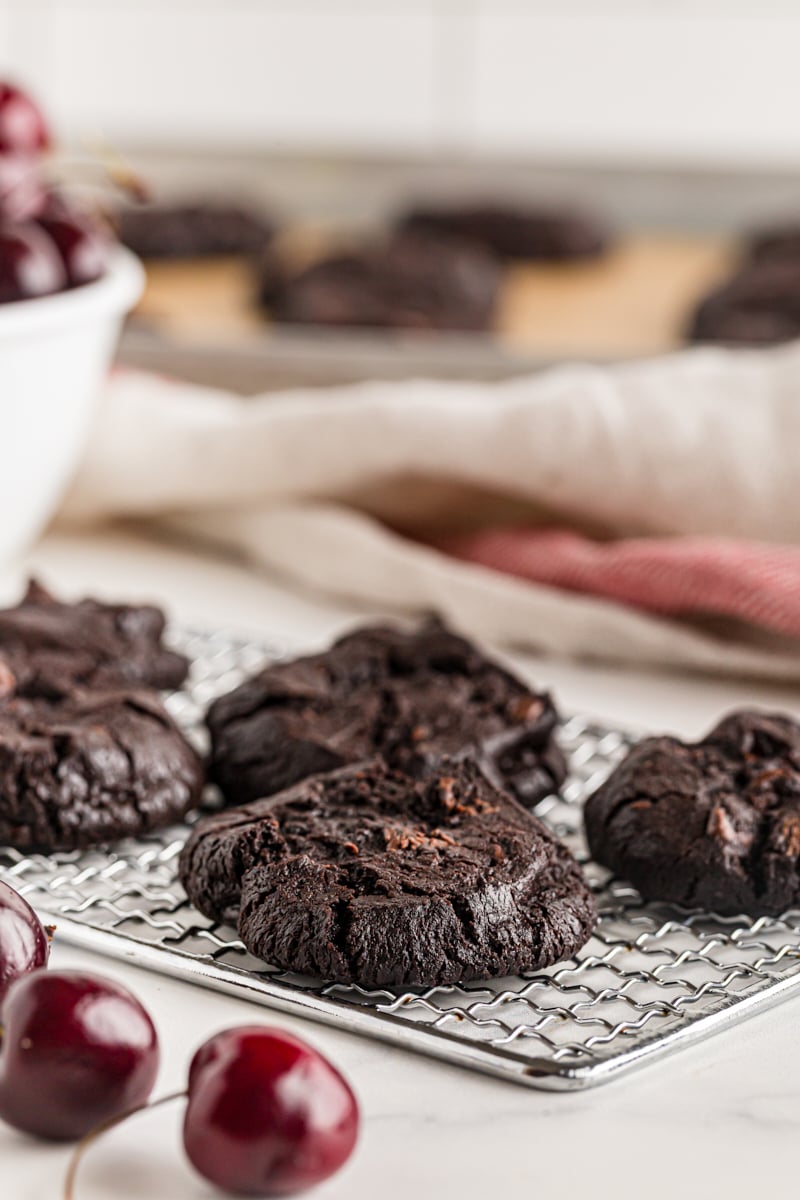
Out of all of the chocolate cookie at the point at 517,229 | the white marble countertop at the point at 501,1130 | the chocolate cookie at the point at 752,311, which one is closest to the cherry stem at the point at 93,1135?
the white marble countertop at the point at 501,1130

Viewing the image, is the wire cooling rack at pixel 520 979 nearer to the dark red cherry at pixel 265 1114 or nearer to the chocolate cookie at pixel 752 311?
the dark red cherry at pixel 265 1114

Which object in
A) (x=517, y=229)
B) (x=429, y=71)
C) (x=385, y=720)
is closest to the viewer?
(x=385, y=720)

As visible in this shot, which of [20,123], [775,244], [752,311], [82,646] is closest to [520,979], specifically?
[82,646]

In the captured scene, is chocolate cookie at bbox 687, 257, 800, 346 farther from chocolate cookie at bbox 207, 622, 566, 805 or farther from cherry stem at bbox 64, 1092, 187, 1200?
cherry stem at bbox 64, 1092, 187, 1200

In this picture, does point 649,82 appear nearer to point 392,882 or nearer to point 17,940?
point 392,882

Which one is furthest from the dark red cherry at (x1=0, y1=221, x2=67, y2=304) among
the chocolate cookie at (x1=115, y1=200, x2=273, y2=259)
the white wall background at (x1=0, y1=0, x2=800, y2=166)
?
the white wall background at (x1=0, y1=0, x2=800, y2=166)

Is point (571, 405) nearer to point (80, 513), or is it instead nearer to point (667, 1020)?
point (80, 513)
